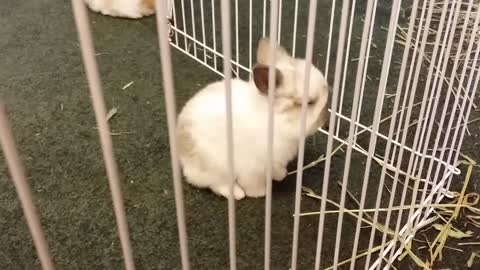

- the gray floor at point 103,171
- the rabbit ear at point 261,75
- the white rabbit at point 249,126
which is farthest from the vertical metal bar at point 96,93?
the gray floor at point 103,171

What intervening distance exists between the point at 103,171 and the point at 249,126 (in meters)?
0.46

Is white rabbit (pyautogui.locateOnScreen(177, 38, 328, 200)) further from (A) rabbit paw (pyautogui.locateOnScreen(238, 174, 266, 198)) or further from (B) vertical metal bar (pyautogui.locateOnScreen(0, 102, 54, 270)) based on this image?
(B) vertical metal bar (pyautogui.locateOnScreen(0, 102, 54, 270))

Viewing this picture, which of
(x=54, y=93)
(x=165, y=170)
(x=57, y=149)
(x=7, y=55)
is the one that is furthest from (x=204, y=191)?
(x=7, y=55)

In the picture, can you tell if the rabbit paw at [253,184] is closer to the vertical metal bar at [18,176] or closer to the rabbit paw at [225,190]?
the rabbit paw at [225,190]

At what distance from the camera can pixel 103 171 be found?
5.19 ft

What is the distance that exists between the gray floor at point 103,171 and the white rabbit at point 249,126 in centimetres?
8

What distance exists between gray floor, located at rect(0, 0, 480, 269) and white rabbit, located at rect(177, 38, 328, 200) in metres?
0.08

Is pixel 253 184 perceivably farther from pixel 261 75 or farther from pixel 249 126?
pixel 261 75

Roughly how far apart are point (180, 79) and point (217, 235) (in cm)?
63

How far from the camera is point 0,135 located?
504mm

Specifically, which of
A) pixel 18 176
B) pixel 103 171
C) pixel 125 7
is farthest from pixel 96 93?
pixel 125 7

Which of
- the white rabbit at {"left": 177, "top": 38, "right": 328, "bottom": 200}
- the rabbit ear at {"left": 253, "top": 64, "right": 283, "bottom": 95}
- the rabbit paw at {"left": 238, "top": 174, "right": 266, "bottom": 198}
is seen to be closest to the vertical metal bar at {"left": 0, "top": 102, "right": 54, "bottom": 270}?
the rabbit ear at {"left": 253, "top": 64, "right": 283, "bottom": 95}

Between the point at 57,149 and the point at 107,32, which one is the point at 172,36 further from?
the point at 57,149

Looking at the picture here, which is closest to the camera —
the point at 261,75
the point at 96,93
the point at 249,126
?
the point at 96,93
